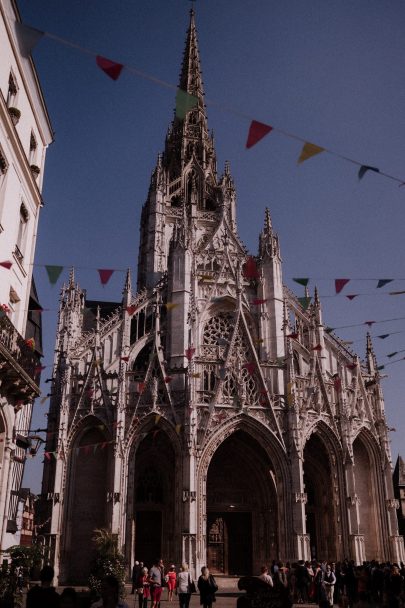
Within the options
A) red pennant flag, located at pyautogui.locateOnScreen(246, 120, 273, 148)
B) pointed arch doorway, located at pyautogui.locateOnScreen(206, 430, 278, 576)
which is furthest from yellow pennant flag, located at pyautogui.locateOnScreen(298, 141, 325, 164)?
pointed arch doorway, located at pyautogui.locateOnScreen(206, 430, 278, 576)

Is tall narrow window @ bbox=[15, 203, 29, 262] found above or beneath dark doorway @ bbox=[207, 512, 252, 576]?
above

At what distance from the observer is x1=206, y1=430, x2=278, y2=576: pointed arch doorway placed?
98.3ft

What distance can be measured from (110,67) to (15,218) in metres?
9.36

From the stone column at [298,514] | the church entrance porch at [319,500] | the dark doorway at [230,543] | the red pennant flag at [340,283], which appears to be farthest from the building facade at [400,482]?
the red pennant flag at [340,283]

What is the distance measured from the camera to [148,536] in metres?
29.6

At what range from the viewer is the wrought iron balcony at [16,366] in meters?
14.1

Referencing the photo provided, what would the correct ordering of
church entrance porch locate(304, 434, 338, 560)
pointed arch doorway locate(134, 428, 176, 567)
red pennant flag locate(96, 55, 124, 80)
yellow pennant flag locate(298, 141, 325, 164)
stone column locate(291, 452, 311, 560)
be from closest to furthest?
red pennant flag locate(96, 55, 124, 80) < yellow pennant flag locate(298, 141, 325, 164) < stone column locate(291, 452, 311, 560) < pointed arch doorway locate(134, 428, 176, 567) < church entrance porch locate(304, 434, 338, 560)

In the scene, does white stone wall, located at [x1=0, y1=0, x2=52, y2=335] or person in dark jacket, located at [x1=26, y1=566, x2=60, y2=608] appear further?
white stone wall, located at [x1=0, y1=0, x2=52, y2=335]

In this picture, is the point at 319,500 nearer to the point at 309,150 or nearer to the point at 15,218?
the point at 15,218

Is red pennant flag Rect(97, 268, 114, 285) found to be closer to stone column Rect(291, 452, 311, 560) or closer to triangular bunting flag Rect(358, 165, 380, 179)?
triangular bunting flag Rect(358, 165, 380, 179)

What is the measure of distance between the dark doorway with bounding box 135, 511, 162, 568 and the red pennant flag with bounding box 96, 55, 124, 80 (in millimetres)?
25842

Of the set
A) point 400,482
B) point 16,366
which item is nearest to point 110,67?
point 16,366

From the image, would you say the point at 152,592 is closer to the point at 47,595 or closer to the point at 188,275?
the point at 47,595

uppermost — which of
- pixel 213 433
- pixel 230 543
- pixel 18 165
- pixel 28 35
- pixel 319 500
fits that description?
pixel 18 165
